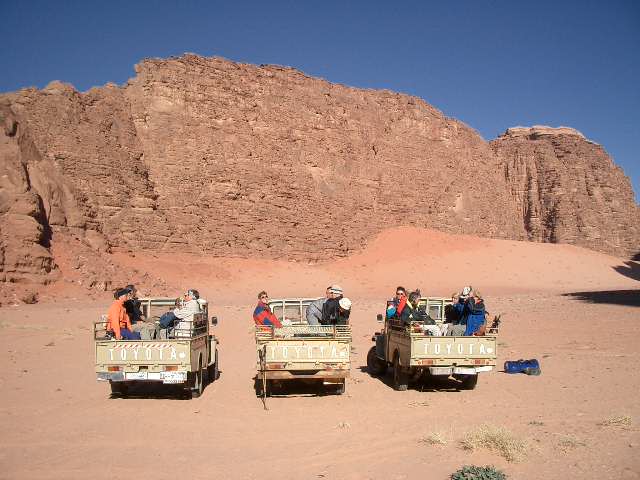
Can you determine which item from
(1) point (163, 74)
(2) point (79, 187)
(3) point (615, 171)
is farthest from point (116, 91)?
(3) point (615, 171)

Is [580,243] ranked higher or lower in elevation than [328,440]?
higher

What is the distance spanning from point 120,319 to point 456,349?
232 inches

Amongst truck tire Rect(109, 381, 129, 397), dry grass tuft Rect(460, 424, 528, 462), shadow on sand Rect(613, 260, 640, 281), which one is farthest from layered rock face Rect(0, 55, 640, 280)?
dry grass tuft Rect(460, 424, 528, 462)

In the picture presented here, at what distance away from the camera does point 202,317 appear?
11531 millimetres

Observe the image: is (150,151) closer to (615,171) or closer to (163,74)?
(163,74)

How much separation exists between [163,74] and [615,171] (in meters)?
71.5

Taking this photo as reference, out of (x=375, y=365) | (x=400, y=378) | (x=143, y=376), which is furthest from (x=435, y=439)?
(x=375, y=365)

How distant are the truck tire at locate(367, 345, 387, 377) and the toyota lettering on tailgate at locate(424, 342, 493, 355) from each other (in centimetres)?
260

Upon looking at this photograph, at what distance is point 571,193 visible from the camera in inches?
3396

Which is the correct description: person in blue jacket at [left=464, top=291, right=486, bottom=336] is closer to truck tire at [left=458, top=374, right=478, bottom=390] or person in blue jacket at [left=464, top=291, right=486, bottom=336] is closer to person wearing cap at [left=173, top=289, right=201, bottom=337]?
truck tire at [left=458, top=374, right=478, bottom=390]

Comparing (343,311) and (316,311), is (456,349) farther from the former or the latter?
(316,311)

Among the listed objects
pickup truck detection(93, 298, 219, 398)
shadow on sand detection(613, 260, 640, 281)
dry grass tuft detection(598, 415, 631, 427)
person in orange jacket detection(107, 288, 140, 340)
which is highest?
shadow on sand detection(613, 260, 640, 281)

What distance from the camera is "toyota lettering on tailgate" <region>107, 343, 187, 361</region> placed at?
9.91 m

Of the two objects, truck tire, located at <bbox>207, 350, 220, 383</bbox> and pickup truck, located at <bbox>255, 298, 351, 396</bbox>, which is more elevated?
pickup truck, located at <bbox>255, 298, 351, 396</bbox>
